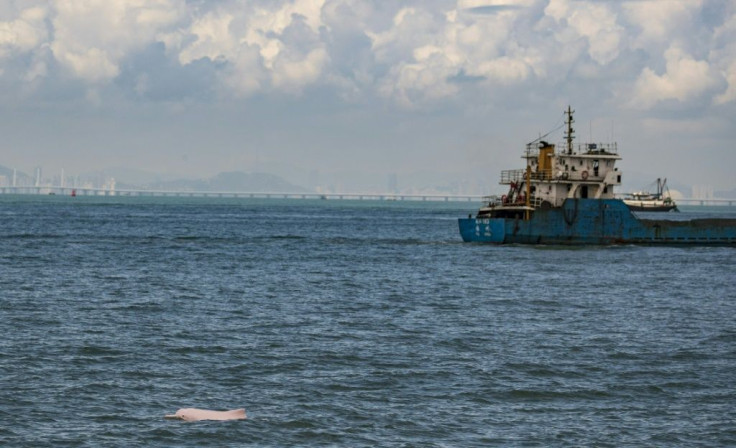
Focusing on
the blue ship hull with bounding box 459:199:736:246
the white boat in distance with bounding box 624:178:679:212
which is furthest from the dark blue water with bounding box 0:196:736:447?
the white boat in distance with bounding box 624:178:679:212

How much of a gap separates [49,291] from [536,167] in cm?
4076

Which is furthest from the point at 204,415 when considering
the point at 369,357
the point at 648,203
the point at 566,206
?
the point at 648,203

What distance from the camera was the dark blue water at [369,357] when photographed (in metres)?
19.5

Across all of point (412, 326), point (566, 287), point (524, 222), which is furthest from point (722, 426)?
point (524, 222)

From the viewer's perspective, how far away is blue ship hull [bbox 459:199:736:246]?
2739 inches

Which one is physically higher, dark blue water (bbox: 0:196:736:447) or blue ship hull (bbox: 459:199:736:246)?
blue ship hull (bbox: 459:199:736:246)

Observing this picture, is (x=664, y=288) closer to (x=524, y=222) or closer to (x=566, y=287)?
(x=566, y=287)

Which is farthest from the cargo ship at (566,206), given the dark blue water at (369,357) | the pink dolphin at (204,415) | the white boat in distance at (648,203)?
the white boat in distance at (648,203)

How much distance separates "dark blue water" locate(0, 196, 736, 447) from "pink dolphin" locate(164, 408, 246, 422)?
0.29 metres

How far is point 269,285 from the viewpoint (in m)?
46.8

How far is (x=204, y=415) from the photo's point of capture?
65.3 ft

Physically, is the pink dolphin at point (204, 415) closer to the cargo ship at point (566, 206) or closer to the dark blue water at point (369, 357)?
the dark blue water at point (369, 357)

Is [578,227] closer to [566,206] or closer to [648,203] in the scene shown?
[566,206]

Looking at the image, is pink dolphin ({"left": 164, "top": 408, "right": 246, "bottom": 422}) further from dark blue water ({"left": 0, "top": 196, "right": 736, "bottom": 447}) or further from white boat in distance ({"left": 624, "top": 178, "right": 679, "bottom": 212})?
white boat in distance ({"left": 624, "top": 178, "right": 679, "bottom": 212})
